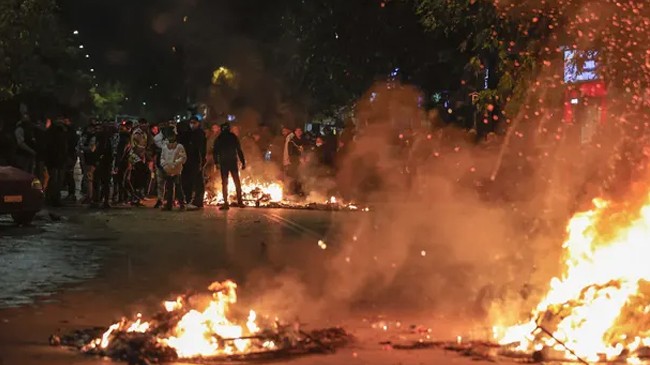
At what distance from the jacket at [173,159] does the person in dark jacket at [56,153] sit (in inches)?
85.8

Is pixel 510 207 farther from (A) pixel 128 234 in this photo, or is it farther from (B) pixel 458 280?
(B) pixel 458 280

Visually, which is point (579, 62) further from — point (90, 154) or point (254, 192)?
point (90, 154)

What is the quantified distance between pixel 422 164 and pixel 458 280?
14832 mm

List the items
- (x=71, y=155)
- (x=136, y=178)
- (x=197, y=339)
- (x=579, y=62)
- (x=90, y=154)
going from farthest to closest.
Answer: (x=71, y=155) < (x=136, y=178) < (x=90, y=154) < (x=579, y=62) < (x=197, y=339)

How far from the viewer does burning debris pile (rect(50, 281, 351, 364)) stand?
7531 millimetres

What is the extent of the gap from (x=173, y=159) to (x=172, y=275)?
9.60 m

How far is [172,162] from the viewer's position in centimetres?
2155

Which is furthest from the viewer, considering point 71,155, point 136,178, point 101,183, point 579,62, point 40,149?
point 71,155

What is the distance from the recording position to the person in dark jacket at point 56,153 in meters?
22.1

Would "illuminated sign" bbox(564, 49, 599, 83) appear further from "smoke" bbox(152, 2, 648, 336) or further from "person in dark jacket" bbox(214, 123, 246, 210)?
"person in dark jacket" bbox(214, 123, 246, 210)

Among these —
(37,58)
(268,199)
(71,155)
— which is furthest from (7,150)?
(37,58)

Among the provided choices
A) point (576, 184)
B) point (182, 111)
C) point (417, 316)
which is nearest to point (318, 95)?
point (576, 184)

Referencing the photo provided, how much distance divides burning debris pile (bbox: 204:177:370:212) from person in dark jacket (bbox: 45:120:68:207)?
11.1 ft

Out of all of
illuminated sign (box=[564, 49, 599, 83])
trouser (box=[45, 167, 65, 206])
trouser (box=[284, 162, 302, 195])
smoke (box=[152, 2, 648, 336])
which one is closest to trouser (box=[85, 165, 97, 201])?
trouser (box=[45, 167, 65, 206])
